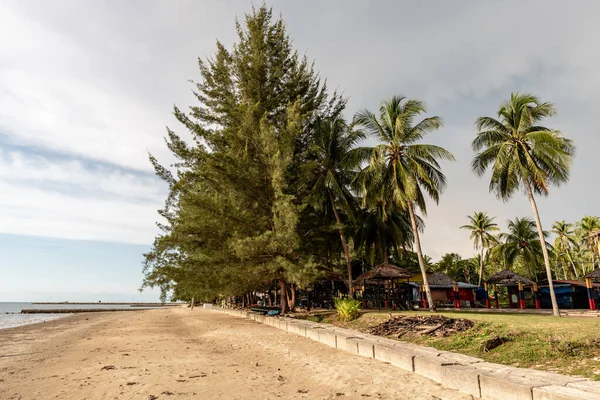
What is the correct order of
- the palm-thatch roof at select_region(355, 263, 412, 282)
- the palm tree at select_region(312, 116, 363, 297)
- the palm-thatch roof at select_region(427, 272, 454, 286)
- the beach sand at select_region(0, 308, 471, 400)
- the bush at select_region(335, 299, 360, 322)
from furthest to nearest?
the palm-thatch roof at select_region(427, 272, 454, 286) < the palm tree at select_region(312, 116, 363, 297) < the palm-thatch roof at select_region(355, 263, 412, 282) < the bush at select_region(335, 299, 360, 322) < the beach sand at select_region(0, 308, 471, 400)

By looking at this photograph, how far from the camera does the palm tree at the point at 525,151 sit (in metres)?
16.7

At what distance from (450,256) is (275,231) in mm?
41429

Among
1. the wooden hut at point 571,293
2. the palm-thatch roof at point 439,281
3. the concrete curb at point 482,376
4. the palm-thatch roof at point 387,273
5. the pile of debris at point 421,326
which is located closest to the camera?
the concrete curb at point 482,376

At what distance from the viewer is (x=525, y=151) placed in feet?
58.1

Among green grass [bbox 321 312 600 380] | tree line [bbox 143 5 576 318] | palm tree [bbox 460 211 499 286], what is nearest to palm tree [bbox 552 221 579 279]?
palm tree [bbox 460 211 499 286]

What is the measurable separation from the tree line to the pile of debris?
429 cm

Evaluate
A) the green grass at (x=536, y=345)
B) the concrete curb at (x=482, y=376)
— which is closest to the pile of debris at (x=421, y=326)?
the green grass at (x=536, y=345)

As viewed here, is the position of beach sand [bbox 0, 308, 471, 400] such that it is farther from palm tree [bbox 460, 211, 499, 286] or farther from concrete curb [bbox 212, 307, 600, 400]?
palm tree [bbox 460, 211, 499, 286]

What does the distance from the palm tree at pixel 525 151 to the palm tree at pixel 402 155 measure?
2.83m

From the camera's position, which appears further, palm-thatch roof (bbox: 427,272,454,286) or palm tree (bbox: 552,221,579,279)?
palm tree (bbox: 552,221,579,279)

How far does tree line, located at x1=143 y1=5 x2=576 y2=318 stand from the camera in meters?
16.2

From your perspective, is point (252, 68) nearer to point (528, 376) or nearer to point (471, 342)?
point (471, 342)

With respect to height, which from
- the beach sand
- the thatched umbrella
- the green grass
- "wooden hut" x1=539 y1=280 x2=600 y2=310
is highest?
the thatched umbrella

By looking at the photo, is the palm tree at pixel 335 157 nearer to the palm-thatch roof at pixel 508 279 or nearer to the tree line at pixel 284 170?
the tree line at pixel 284 170
